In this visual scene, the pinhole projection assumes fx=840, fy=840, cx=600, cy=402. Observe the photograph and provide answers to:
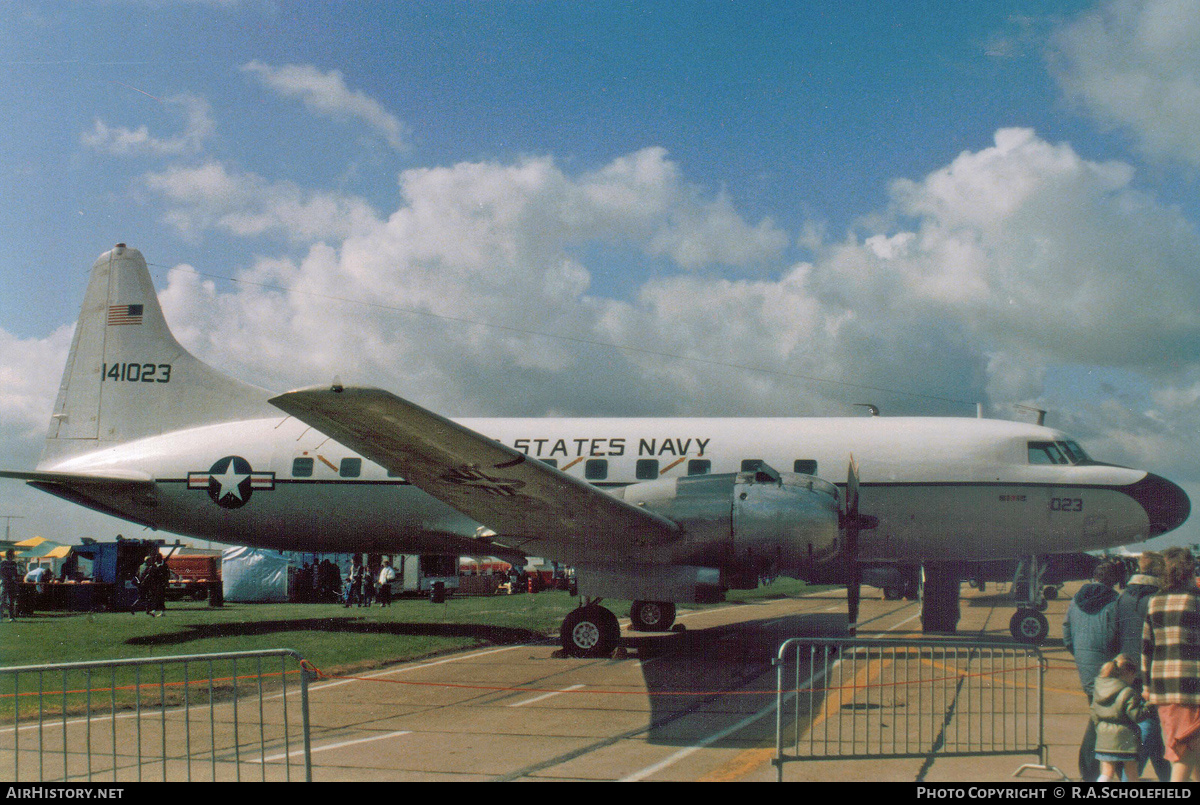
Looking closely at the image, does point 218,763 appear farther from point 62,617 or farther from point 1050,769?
point 62,617

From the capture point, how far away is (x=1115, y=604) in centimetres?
580

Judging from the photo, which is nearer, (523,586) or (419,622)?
(419,622)

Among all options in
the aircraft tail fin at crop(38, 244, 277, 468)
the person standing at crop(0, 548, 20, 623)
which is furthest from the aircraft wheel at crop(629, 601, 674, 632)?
the person standing at crop(0, 548, 20, 623)

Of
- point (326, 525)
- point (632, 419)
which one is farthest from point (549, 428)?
point (326, 525)

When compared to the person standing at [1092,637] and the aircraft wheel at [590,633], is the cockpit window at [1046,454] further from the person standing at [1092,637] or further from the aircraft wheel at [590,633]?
the person standing at [1092,637]

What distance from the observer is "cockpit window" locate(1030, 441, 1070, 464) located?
13.7 meters

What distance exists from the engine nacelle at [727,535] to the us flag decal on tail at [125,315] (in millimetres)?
11092

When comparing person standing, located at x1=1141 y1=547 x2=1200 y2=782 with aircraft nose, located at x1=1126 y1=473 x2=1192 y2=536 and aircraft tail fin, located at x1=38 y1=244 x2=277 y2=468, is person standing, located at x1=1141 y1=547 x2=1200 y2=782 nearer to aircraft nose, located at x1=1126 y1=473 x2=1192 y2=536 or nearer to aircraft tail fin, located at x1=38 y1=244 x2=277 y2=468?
aircraft nose, located at x1=1126 y1=473 x2=1192 y2=536

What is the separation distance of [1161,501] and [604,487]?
8.90 meters

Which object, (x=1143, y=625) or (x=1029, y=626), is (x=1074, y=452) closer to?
(x=1029, y=626)

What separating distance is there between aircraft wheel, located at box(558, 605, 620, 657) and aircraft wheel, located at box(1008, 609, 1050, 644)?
6706mm
